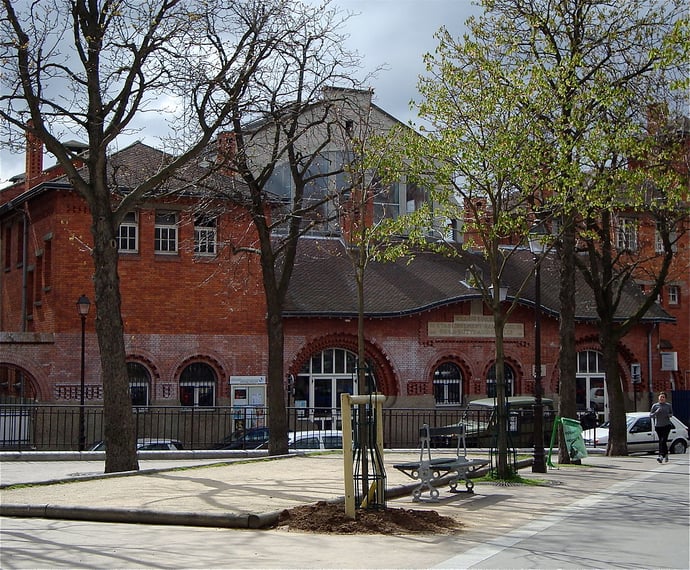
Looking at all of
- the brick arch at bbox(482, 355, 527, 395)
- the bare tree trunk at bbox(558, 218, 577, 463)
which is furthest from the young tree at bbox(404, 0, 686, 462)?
the brick arch at bbox(482, 355, 527, 395)

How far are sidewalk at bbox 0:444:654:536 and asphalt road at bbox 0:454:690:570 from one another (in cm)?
21

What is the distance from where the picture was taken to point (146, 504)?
12773 mm

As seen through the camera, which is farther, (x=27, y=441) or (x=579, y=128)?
(x=27, y=441)

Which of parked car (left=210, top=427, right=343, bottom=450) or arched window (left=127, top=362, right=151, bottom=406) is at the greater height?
arched window (left=127, top=362, right=151, bottom=406)

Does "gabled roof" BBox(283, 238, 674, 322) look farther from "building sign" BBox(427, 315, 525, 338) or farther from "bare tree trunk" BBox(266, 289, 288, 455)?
"bare tree trunk" BBox(266, 289, 288, 455)

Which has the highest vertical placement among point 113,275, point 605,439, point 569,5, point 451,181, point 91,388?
point 569,5

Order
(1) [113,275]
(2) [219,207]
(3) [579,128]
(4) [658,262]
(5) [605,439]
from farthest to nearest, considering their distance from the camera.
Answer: (4) [658,262] → (5) [605,439] → (2) [219,207] → (3) [579,128] → (1) [113,275]

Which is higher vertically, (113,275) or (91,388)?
(113,275)

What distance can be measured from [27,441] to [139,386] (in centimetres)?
785

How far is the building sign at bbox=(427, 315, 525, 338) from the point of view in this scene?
1518 inches

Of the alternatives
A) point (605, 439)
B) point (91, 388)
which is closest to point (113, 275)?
point (91, 388)

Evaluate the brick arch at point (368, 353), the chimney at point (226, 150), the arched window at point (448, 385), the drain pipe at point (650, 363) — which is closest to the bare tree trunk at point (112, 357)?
the chimney at point (226, 150)

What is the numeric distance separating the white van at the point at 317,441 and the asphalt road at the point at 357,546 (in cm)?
1351

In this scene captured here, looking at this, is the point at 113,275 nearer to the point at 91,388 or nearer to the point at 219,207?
the point at 219,207
